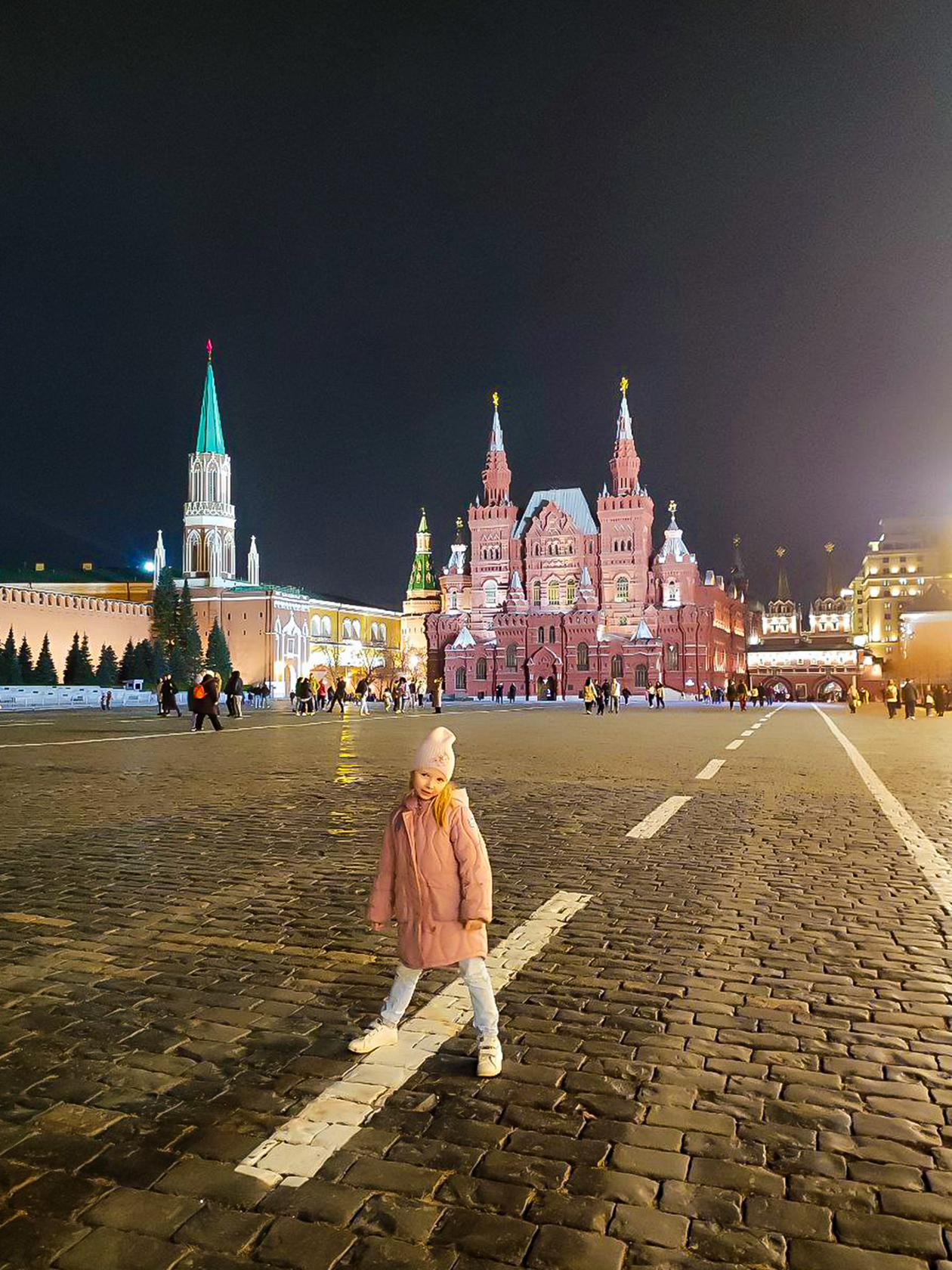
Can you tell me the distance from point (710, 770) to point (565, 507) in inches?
3661

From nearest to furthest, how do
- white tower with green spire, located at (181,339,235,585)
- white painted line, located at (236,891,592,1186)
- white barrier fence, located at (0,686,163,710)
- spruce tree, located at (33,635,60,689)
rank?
white painted line, located at (236,891,592,1186) → white barrier fence, located at (0,686,163,710) → spruce tree, located at (33,635,60,689) → white tower with green spire, located at (181,339,235,585)

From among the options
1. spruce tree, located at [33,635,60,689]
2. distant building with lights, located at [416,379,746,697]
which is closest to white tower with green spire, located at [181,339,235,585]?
distant building with lights, located at [416,379,746,697]

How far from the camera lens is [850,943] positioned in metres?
5.48

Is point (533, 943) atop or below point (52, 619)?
below

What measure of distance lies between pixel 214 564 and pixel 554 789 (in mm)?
111847

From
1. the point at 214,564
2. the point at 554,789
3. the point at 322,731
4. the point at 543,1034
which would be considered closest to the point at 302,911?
the point at 543,1034

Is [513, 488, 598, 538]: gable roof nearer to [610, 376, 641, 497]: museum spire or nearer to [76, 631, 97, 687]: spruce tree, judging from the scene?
[610, 376, 641, 497]: museum spire

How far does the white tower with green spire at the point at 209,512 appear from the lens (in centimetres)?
11875

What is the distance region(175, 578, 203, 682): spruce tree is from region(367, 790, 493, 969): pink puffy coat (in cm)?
8013

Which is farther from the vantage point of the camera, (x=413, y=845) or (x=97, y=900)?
(x=97, y=900)

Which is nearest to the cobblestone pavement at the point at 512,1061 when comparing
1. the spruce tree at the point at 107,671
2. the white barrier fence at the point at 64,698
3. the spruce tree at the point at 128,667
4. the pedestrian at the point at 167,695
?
the pedestrian at the point at 167,695

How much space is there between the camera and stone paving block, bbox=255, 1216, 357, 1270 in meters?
2.51

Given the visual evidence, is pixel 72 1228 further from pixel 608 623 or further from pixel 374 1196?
A: pixel 608 623

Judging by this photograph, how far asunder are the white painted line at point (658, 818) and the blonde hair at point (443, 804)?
550cm
